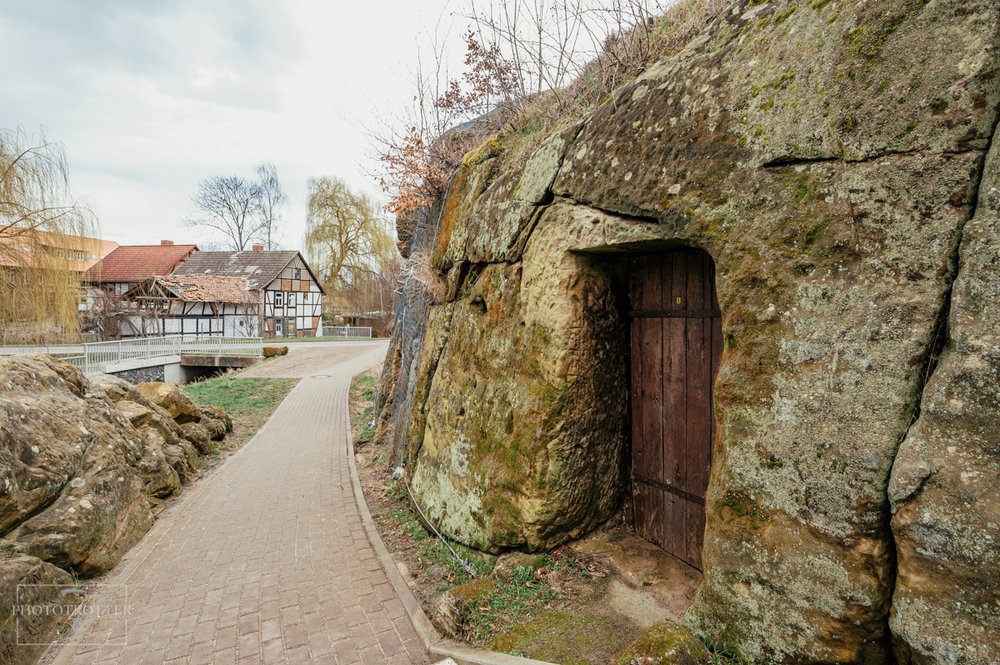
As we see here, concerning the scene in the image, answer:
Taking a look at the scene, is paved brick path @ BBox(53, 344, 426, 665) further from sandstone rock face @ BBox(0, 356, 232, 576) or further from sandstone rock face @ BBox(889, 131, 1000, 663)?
sandstone rock face @ BBox(889, 131, 1000, 663)

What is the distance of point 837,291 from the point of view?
7.15ft

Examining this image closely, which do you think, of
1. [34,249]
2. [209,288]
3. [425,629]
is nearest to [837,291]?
[425,629]

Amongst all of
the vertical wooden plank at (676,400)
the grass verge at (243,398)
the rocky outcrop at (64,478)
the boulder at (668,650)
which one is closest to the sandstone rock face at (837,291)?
the boulder at (668,650)

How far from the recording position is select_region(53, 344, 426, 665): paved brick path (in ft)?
11.1

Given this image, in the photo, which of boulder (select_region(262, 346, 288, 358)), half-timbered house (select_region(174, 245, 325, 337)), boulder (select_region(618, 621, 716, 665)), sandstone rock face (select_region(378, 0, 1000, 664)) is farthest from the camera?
half-timbered house (select_region(174, 245, 325, 337))

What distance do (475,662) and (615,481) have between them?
176 centimetres

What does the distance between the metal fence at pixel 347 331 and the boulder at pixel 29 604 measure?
34.6 m

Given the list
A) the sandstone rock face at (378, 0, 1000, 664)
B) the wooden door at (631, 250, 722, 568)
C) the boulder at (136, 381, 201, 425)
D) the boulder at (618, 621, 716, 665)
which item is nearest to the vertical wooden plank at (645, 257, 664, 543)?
the wooden door at (631, 250, 722, 568)

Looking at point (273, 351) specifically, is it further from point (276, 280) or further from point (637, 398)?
point (637, 398)

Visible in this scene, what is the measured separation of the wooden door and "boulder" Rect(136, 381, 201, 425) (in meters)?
8.01

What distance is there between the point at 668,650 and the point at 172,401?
351 inches

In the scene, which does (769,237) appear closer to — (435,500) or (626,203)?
(626,203)

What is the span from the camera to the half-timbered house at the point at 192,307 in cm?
3016

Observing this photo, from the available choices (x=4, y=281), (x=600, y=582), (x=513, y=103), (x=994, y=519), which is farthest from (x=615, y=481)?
(x=4, y=281)
